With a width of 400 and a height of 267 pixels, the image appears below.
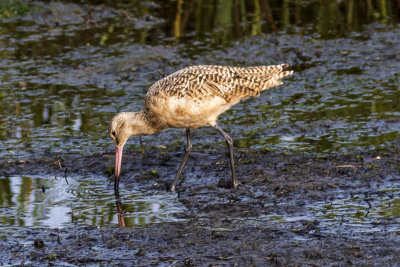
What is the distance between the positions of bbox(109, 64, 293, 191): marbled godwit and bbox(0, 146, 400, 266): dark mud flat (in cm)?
32

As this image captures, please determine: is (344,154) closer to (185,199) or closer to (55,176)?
(185,199)

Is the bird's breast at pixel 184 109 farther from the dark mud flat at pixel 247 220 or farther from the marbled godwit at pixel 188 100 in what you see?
the dark mud flat at pixel 247 220

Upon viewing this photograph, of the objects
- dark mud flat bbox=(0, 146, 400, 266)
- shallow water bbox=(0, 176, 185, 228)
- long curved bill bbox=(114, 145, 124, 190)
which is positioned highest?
long curved bill bbox=(114, 145, 124, 190)

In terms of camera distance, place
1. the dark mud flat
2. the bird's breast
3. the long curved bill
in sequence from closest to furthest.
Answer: the dark mud flat, the bird's breast, the long curved bill

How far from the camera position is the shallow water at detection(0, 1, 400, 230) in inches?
278

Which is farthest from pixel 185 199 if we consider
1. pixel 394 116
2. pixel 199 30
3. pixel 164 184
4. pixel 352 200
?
pixel 199 30

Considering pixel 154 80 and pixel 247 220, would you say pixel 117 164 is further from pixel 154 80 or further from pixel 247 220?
pixel 154 80

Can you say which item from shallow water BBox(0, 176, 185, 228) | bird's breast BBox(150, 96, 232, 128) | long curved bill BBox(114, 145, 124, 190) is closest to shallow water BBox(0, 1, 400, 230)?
shallow water BBox(0, 176, 185, 228)

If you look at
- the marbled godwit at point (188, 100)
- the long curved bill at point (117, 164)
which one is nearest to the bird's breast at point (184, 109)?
the marbled godwit at point (188, 100)

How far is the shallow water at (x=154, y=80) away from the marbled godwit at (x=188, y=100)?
0.60 meters

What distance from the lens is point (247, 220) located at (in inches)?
243

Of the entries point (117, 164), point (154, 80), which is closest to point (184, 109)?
point (117, 164)

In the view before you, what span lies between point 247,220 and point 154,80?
465 cm

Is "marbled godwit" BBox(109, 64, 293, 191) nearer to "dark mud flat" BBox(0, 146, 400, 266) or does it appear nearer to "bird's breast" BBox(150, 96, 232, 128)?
"bird's breast" BBox(150, 96, 232, 128)
